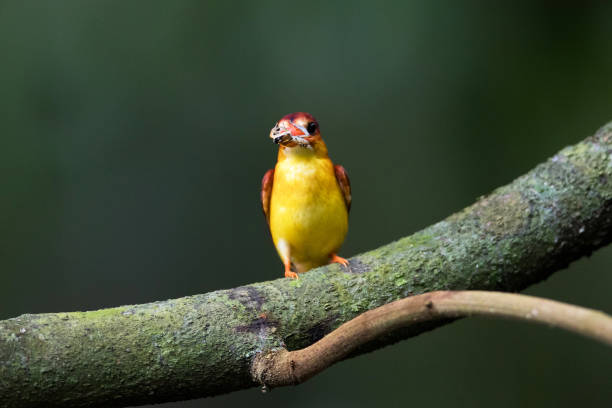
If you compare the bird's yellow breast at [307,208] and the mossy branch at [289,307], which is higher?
the bird's yellow breast at [307,208]

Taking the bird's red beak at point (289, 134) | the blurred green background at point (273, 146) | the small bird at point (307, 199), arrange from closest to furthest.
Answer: the bird's red beak at point (289, 134) → the small bird at point (307, 199) → the blurred green background at point (273, 146)

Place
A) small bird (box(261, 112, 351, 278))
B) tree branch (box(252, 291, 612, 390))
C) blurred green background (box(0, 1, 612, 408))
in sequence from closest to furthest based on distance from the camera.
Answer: tree branch (box(252, 291, 612, 390)) → small bird (box(261, 112, 351, 278)) → blurred green background (box(0, 1, 612, 408))

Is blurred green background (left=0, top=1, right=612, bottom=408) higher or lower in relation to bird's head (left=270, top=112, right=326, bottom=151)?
A: higher

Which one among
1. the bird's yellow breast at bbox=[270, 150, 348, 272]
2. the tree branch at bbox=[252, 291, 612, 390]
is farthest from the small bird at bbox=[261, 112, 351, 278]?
the tree branch at bbox=[252, 291, 612, 390]

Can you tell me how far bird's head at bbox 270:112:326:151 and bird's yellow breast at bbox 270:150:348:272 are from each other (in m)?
0.08

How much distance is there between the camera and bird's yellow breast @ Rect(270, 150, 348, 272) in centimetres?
216

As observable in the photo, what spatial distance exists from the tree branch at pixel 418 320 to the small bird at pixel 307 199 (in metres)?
0.78

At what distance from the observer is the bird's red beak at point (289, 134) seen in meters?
2.03

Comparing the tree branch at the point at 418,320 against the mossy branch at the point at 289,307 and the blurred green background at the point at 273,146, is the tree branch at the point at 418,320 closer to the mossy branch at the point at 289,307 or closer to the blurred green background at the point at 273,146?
the mossy branch at the point at 289,307

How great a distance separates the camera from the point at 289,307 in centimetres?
154

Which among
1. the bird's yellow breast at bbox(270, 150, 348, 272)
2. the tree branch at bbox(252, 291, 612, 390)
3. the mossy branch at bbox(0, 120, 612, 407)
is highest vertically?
the bird's yellow breast at bbox(270, 150, 348, 272)

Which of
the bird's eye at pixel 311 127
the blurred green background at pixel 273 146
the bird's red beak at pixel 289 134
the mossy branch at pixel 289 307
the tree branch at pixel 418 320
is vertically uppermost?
the blurred green background at pixel 273 146

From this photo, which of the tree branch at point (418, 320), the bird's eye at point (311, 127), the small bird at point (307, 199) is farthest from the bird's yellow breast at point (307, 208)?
the tree branch at point (418, 320)

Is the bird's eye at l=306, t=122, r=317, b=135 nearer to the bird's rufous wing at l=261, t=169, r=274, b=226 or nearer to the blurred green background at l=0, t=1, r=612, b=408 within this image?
the bird's rufous wing at l=261, t=169, r=274, b=226
